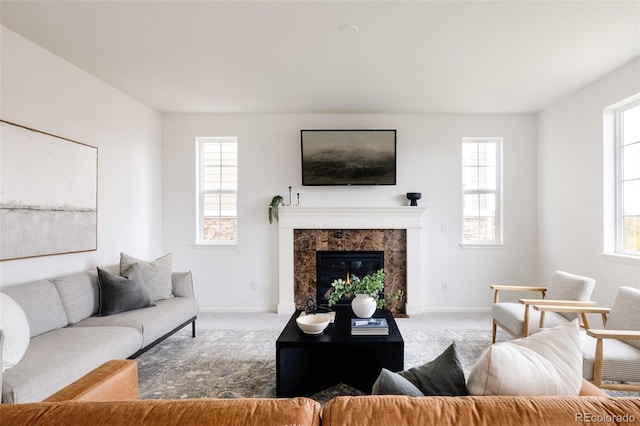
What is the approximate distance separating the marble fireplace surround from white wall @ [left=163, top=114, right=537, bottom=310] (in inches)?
7.5

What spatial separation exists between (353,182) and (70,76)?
3.21 metres

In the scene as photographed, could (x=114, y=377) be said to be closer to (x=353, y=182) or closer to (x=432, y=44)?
(x=432, y=44)

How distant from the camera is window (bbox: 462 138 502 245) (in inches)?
191

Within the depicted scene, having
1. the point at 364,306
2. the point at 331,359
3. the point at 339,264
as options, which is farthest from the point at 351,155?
the point at 331,359

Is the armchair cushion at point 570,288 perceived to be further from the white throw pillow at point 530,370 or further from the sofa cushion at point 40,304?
the sofa cushion at point 40,304

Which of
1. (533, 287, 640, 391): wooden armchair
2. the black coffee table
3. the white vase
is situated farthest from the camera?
the white vase

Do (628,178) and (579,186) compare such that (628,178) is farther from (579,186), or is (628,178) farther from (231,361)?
(231,361)

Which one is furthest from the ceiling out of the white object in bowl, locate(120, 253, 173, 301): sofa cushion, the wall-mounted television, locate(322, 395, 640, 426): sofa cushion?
locate(322, 395, 640, 426): sofa cushion

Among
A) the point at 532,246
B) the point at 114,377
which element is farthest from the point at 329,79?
the point at 532,246

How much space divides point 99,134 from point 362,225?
124 inches

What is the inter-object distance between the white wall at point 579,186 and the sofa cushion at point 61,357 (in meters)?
4.26

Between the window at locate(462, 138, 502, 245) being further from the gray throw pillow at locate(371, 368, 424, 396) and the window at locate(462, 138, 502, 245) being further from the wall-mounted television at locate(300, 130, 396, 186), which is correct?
the gray throw pillow at locate(371, 368, 424, 396)

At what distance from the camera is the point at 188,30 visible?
2.60m
